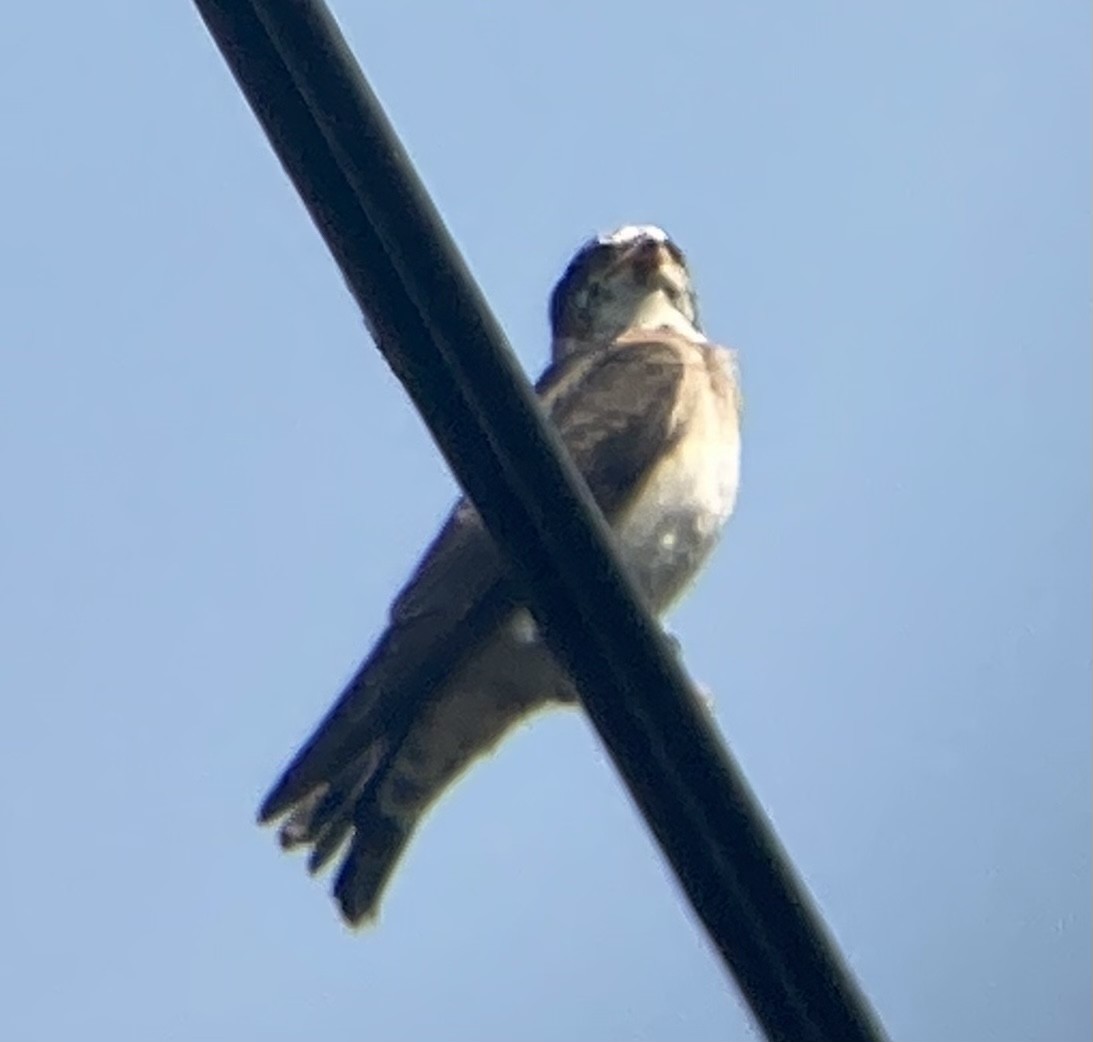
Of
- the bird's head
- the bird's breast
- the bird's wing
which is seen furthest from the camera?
the bird's head

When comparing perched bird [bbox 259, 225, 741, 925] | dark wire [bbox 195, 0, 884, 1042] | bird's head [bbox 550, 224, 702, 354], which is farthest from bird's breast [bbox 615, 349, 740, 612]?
dark wire [bbox 195, 0, 884, 1042]

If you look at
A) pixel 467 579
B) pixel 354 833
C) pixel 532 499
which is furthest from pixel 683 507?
pixel 532 499

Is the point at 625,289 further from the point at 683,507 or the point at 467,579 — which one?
the point at 467,579

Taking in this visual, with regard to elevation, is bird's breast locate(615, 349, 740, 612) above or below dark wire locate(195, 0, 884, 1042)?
above

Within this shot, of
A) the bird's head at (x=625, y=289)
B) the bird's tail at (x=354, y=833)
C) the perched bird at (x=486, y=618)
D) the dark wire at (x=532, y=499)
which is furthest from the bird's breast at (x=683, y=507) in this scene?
the dark wire at (x=532, y=499)

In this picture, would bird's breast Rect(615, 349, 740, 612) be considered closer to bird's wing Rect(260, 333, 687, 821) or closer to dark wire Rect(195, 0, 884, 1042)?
bird's wing Rect(260, 333, 687, 821)

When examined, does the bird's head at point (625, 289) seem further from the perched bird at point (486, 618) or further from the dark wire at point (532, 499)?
the dark wire at point (532, 499)
